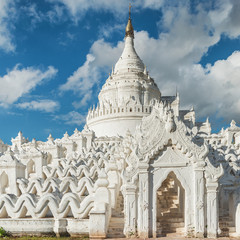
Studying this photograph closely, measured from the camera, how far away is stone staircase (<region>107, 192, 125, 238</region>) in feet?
28.7

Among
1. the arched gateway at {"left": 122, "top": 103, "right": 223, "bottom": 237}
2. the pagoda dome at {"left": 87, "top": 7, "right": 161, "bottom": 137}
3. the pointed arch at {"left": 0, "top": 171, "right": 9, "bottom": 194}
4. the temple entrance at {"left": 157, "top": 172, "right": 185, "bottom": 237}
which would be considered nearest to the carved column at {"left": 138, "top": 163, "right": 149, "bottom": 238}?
the arched gateway at {"left": 122, "top": 103, "right": 223, "bottom": 237}

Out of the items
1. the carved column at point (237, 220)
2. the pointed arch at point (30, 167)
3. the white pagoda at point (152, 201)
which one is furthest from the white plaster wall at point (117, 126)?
the carved column at point (237, 220)

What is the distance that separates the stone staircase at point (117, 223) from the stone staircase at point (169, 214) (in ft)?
3.90

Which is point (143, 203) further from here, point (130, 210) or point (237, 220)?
point (237, 220)

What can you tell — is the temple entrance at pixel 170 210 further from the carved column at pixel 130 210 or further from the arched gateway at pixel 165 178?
the carved column at pixel 130 210

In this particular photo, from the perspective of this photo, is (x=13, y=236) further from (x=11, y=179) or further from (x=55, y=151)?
(x=55, y=151)

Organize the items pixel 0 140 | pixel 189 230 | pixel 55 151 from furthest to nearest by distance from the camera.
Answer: pixel 0 140 < pixel 55 151 < pixel 189 230

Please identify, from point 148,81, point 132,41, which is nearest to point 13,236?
point 148,81

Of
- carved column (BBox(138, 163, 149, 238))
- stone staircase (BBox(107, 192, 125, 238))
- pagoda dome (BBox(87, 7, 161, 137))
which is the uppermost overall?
pagoda dome (BBox(87, 7, 161, 137))

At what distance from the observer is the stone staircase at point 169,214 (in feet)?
29.6

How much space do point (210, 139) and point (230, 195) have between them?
2012 centimetres

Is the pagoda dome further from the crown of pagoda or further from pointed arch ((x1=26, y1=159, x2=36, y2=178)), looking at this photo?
pointed arch ((x1=26, y1=159, x2=36, y2=178))

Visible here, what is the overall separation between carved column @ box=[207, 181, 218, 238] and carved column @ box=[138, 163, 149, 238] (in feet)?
5.95

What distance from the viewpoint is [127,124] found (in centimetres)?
3781
